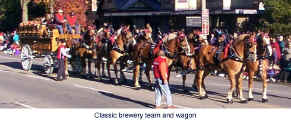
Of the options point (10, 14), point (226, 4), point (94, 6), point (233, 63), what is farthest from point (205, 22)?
point (10, 14)

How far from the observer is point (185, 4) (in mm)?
37188

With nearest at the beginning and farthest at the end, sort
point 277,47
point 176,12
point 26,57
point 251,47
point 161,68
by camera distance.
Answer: point 161,68, point 251,47, point 277,47, point 26,57, point 176,12

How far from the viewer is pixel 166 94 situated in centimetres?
1430

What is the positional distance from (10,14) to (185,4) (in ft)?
72.9

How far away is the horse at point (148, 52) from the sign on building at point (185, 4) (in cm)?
1716

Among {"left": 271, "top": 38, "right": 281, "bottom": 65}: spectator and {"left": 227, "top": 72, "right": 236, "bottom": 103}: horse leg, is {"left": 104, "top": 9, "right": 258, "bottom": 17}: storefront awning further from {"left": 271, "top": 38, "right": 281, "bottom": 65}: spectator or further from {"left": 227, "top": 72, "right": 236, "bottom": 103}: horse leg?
{"left": 227, "top": 72, "right": 236, "bottom": 103}: horse leg

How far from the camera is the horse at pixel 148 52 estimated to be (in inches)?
708

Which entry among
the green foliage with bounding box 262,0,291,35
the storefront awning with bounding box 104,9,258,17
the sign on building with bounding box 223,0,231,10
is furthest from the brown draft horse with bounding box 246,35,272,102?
the sign on building with bounding box 223,0,231,10

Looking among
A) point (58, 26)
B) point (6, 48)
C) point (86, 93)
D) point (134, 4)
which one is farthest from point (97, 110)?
point (6, 48)

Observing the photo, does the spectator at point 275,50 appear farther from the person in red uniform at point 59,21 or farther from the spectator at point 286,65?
the person in red uniform at point 59,21

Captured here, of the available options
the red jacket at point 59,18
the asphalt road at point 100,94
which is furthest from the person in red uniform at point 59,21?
the asphalt road at point 100,94

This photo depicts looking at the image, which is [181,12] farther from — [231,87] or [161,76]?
[161,76]

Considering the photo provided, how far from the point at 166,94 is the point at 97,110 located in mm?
1967

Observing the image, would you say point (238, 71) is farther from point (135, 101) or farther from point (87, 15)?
point (87, 15)
